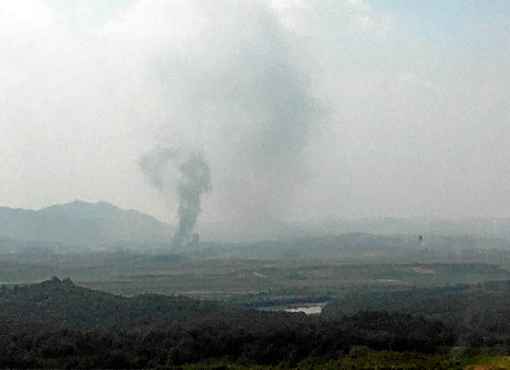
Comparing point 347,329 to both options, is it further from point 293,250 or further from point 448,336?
point 293,250

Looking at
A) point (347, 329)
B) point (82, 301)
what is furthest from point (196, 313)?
point (347, 329)

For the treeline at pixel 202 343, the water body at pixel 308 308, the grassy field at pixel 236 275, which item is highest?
the grassy field at pixel 236 275

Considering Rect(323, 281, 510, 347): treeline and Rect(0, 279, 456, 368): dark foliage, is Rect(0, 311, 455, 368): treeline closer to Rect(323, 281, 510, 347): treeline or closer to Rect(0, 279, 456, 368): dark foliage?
Rect(0, 279, 456, 368): dark foliage

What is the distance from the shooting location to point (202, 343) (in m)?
47.8

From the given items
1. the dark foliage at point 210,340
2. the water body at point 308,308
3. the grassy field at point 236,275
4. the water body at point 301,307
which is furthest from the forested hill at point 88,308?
the grassy field at point 236,275

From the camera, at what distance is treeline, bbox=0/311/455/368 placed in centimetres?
4488

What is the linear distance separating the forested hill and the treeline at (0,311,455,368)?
28.6 feet

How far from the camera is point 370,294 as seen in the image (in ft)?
303

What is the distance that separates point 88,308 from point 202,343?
23.1 metres

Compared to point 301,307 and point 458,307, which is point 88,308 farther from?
point 458,307

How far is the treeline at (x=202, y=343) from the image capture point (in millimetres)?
44875

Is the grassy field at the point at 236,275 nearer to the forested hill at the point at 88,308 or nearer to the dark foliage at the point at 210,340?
the forested hill at the point at 88,308

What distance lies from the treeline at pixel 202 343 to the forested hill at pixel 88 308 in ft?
28.6

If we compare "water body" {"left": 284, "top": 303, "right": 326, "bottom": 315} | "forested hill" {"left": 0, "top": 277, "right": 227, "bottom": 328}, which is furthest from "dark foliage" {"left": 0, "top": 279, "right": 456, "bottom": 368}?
"water body" {"left": 284, "top": 303, "right": 326, "bottom": 315}
